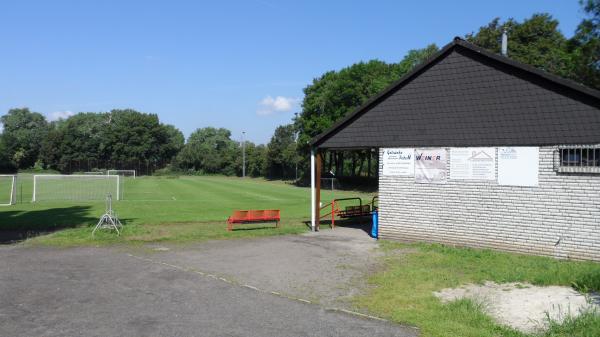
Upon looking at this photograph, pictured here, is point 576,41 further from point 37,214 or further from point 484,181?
point 37,214

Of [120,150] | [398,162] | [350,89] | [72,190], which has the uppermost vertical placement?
[350,89]

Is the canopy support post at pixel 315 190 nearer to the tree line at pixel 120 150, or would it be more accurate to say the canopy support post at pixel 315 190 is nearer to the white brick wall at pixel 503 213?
the white brick wall at pixel 503 213

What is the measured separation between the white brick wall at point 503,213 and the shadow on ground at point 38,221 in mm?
11953

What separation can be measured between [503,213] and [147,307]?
9.80 meters

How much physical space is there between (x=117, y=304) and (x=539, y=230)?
1049 cm

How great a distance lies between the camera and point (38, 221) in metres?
19.9

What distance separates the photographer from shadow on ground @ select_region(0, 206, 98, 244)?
16453mm

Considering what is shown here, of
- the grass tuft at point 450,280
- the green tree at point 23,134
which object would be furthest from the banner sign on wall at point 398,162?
the green tree at point 23,134

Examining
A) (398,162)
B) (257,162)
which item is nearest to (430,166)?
(398,162)

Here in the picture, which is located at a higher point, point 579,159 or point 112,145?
point 112,145

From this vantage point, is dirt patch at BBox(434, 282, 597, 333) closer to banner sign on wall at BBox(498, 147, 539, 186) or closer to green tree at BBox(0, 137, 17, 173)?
banner sign on wall at BBox(498, 147, 539, 186)

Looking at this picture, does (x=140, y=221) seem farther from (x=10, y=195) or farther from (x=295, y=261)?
(x=10, y=195)

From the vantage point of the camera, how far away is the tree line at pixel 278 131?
3763cm

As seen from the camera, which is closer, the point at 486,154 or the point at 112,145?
the point at 486,154
